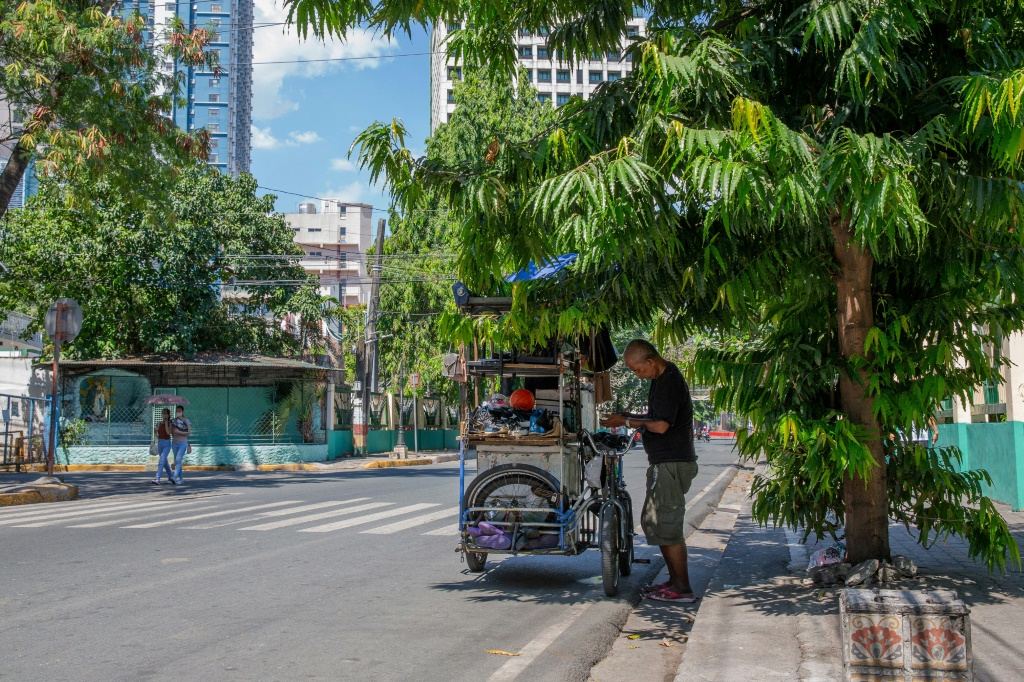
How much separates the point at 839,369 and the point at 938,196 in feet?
4.55

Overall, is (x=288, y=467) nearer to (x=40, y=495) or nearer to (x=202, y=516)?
(x=40, y=495)

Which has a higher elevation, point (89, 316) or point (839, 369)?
point (89, 316)

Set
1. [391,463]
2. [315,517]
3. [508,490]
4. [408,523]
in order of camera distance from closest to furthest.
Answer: [508,490] → [408,523] → [315,517] → [391,463]

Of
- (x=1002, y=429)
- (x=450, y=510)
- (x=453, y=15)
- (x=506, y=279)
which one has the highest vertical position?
(x=453, y=15)

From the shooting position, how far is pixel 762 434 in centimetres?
614

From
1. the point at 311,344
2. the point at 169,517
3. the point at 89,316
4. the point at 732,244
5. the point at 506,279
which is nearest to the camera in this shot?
the point at 732,244

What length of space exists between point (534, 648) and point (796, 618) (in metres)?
1.67

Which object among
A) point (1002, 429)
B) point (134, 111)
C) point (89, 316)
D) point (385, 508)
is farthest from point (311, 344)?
point (1002, 429)

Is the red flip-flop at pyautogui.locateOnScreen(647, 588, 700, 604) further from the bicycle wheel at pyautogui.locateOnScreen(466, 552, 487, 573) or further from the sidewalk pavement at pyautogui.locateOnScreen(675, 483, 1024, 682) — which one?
the bicycle wheel at pyautogui.locateOnScreen(466, 552, 487, 573)

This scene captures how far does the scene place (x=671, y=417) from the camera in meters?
6.74

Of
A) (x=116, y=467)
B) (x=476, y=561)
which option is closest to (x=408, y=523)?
(x=476, y=561)

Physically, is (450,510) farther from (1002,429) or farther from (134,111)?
(134,111)

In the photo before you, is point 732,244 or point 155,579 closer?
point 732,244

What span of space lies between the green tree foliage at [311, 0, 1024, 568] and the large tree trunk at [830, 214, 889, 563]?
15 millimetres
